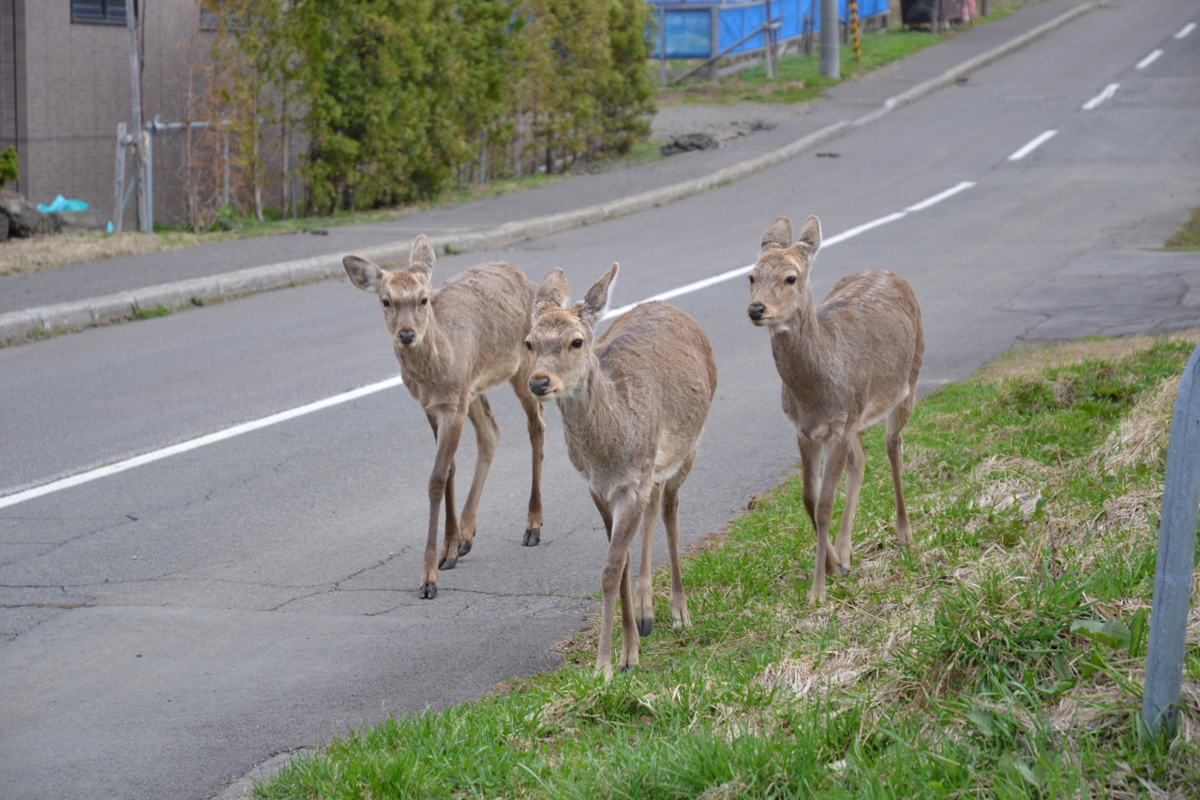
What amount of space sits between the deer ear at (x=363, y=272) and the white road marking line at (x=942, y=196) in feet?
47.9

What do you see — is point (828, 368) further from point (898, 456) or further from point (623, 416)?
point (623, 416)

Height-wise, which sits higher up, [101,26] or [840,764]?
[101,26]

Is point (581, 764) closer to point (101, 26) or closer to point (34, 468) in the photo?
point (34, 468)

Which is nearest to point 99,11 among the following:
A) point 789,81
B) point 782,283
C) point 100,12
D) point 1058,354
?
point 100,12

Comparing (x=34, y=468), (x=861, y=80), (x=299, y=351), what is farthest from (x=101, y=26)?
(x=861, y=80)

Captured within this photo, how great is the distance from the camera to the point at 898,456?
7.18 meters

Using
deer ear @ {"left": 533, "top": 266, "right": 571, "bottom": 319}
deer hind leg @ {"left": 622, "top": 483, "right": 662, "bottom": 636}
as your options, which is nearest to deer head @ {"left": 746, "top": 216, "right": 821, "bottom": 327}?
deer ear @ {"left": 533, "top": 266, "right": 571, "bottom": 319}

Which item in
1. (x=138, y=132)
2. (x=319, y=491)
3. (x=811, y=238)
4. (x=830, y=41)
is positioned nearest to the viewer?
(x=811, y=238)

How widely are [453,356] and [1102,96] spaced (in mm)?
29447

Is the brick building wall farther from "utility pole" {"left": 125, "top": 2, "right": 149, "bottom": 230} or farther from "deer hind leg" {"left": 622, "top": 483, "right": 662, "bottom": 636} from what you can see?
"deer hind leg" {"left": 622, "top": 483, "right": 662, "bottom": 636}

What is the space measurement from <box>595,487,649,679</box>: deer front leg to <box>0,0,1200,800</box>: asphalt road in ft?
0.45

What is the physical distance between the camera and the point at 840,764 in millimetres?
4004

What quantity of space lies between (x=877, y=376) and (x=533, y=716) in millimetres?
3041

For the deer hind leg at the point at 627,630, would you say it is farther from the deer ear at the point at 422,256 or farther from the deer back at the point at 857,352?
the deer ear at the point at 422,256
